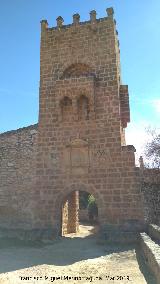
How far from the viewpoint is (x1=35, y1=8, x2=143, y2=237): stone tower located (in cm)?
1083

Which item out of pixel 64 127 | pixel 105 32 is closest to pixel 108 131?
pixel 64 127

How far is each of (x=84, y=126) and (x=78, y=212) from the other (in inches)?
240

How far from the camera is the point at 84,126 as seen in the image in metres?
11.7

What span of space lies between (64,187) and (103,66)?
5110 millimetres

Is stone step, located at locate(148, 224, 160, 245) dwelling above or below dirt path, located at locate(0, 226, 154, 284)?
above

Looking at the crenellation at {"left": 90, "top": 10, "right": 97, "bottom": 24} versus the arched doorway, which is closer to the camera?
the crenellation at {"left": 90, "top": 10, "right": 97, "bottom": 24}

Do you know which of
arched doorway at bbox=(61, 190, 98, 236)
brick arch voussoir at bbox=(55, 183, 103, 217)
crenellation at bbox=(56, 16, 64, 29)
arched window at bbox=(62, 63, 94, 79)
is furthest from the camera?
arched doorway at bbox=(61, 190, 98, 236)

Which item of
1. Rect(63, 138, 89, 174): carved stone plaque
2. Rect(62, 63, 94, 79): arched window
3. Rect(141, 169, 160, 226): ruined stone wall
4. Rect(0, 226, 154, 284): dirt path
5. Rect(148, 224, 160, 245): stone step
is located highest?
Rect(62, 63, 94, 79): arched window

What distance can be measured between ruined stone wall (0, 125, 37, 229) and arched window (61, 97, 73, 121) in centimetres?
133

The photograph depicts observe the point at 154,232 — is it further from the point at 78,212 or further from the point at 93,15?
the point at 93,15

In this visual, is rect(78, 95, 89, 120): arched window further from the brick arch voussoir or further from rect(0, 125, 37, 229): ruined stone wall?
the brick arch voussoir

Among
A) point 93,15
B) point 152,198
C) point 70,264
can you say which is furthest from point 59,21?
point 70,264

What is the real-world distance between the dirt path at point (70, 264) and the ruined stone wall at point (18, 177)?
1.72m

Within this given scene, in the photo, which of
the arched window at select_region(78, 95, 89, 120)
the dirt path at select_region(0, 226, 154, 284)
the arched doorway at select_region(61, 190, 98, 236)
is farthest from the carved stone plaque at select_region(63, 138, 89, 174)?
the dirt path at select_region(0, 226, 154, 284)
